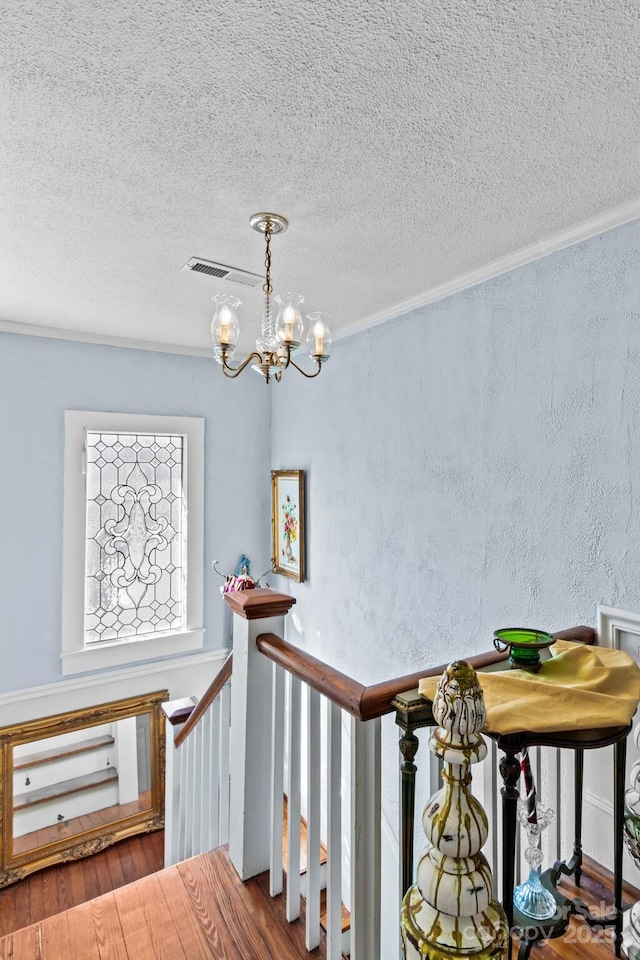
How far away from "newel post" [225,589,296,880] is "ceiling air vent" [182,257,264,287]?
153 cm

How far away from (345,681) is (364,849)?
0.36 m

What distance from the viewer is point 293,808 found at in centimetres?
147

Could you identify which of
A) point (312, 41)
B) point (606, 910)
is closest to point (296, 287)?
point (312, 41)

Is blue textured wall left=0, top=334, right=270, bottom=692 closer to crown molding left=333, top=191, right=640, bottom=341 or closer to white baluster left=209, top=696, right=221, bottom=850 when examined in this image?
crown molding left=333, top=191, right=640, bottom=341

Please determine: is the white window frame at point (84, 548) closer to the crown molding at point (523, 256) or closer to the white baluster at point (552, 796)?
the crown molding at point (523, 256)

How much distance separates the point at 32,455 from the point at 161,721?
2121mm

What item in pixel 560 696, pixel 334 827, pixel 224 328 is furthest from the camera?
pixel 224 328

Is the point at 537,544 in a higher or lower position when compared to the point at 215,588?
higher

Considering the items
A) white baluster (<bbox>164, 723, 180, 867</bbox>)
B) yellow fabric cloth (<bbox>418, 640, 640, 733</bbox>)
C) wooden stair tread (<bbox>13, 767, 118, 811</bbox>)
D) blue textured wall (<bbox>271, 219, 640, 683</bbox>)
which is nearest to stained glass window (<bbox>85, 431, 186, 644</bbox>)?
wooden stair tread (<bbox>13, 767, 118, 811</bbox>)

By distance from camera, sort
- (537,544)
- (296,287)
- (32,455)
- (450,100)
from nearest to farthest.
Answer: (450,100) → (537,544) → (296,287) → (32,455)

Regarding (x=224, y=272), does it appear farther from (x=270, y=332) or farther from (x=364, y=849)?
(x=364, y=849)

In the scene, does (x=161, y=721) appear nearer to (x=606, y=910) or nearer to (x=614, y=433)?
(x=606, y=910)

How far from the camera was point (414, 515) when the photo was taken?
9.11 ft

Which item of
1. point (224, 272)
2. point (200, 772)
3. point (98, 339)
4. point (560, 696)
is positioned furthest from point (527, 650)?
point (98, 339)
